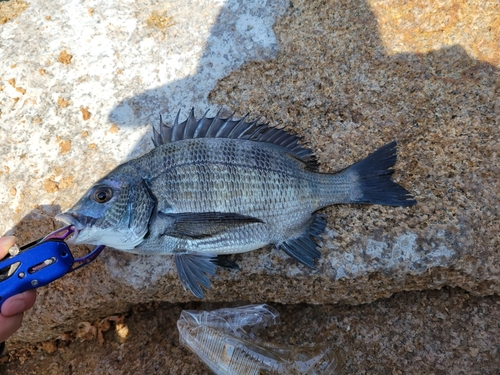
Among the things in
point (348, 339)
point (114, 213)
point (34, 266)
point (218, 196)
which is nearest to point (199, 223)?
point (218, 196)

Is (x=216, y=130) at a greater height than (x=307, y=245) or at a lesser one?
greater

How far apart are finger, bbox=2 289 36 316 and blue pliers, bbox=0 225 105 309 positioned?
3 cm

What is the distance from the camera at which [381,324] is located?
2.36 m

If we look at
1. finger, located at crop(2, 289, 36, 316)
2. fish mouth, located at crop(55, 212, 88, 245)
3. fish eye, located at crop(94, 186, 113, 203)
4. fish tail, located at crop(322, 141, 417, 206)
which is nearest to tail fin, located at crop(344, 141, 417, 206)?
fish tail, located at crop(322, 141, 417, 206)

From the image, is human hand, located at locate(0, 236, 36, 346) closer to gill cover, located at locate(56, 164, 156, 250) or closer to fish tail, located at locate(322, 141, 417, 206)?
gill cover, located at locate(56, 164, 156, 250)

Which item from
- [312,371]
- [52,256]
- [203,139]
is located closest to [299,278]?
[312,371]

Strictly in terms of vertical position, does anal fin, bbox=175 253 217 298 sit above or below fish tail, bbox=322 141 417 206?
above

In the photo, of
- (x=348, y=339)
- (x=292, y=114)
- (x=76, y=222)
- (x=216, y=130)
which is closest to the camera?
(x=76, y=222)

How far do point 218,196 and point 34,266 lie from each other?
0.92 metres

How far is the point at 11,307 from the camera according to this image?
1844 mm

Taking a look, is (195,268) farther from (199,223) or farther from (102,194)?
(102,194)

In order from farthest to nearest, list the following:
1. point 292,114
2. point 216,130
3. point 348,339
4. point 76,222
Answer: point 292,114
point 348,339
point 216,130
point 76,222

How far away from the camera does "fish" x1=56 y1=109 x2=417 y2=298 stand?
187cm

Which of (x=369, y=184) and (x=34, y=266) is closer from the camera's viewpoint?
(x=34, y=266)
